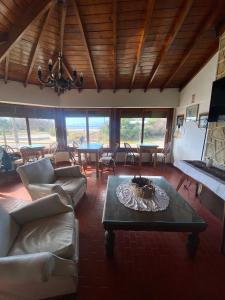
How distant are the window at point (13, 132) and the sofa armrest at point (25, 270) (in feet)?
15.7

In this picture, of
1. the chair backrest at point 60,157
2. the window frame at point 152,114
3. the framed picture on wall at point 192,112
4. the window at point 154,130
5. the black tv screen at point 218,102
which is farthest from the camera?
the window at point 154,130

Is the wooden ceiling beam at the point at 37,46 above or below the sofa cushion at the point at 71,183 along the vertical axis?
above

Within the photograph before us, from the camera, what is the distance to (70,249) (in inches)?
52.7

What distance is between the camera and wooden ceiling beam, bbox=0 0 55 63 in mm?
2536

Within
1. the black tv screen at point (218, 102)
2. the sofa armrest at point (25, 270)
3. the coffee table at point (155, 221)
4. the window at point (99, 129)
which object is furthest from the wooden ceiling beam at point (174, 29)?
the sofa armrest at point (25, 270)

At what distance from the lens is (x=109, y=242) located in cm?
181

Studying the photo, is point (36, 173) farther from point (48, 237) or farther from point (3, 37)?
point (3, 37)

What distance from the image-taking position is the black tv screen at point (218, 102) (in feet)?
9.11

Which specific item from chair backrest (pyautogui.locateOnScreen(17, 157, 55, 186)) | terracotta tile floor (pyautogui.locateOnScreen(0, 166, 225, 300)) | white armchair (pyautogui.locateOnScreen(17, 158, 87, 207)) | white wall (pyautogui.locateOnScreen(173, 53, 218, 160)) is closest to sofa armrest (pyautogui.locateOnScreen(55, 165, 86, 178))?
white armchair (pyautogui.locateOnScreen(17, 158, 87, 207))

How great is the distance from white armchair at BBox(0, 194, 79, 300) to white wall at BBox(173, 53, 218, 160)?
12.1 feet

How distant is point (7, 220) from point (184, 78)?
553 centimetres

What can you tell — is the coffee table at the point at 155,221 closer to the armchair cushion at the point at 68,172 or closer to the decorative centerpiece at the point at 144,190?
the decorative centerpiece at the point at 144,190

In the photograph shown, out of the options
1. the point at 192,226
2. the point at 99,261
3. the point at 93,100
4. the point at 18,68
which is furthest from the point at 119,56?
the point at 99,261

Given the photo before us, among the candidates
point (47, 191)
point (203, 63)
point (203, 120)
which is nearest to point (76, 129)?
point (47, 191)
